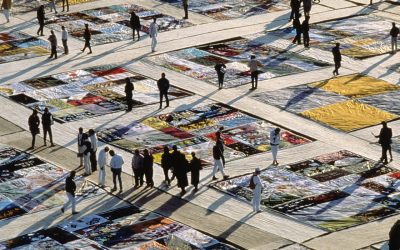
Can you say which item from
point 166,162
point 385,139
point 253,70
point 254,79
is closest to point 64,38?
point 254,79

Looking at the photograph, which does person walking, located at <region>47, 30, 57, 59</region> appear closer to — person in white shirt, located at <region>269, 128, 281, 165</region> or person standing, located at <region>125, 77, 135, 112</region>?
person standing, located at <region>125, 77, 135, 112</region>

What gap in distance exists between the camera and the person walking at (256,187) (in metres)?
34.4

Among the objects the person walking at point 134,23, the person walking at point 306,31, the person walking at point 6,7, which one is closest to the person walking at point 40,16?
the person walking at point 6,7

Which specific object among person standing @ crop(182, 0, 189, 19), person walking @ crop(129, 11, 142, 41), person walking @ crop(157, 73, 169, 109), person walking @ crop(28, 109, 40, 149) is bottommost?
person standing @ crop(182, 0, 189, 19)

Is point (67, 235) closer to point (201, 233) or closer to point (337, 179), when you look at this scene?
point (201, 233)

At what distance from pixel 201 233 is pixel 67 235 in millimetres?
3598

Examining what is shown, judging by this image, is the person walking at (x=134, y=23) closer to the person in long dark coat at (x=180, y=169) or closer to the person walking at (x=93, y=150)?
the person walking at (x=93, y=150)

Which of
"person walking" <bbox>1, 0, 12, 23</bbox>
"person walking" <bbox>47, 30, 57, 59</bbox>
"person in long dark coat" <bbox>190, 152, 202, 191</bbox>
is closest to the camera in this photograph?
"person in long dark coat" <bbox>190, 152, 202, 191</bbox>

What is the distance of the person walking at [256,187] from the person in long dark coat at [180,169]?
238 cm

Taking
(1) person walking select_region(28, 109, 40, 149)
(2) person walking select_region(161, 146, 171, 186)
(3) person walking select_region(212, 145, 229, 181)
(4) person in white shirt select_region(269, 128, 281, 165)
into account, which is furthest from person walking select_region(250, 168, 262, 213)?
(1) person walking select_region(28, 109, 40, 149)

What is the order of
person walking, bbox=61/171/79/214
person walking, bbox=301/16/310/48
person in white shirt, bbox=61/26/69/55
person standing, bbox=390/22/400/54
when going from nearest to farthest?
1. person walking, bbox=61/171/79/214
2. person in white shirt, bbox=61/26/69/55
3. person standing, bbox=390/22/400/54
4. person walking, bbox=301/16/310/48

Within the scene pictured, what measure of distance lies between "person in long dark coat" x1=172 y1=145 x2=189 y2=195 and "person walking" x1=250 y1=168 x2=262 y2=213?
2377 millimetres

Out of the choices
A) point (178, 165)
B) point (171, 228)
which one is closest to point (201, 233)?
point (171, 228)

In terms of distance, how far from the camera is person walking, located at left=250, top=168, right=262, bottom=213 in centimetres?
3441
